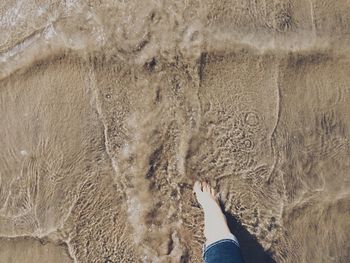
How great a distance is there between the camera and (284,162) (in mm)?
3344

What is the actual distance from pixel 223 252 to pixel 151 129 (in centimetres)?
75

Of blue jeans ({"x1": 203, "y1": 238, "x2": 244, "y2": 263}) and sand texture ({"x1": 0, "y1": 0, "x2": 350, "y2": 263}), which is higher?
sand texture ({"x1": 0, "y1": 0, "x2": 350, "y2": 263})

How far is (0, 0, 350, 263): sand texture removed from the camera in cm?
325

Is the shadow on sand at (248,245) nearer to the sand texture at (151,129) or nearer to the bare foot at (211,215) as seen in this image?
the sand texture at (151,129)

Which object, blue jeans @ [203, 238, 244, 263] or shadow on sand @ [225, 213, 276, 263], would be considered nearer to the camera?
blue jeans @ [203, 238, 244, 263]

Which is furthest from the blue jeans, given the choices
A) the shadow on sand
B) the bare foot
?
the shadow on sand

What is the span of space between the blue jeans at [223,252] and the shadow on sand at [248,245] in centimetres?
16

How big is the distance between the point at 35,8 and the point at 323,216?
1935mm

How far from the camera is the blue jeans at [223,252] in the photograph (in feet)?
10.1

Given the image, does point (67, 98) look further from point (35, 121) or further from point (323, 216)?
point (323, 216)

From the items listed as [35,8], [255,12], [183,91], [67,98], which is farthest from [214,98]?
[35,8]

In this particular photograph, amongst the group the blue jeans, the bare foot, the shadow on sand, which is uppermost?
the bare foot

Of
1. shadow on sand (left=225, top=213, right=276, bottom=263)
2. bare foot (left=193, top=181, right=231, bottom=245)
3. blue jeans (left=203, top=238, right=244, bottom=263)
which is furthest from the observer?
shadow on sand (left=225, top=213, right=276, bottom=263)

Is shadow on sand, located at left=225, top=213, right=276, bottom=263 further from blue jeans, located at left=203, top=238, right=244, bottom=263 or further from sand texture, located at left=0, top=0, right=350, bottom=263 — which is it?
blue jeans, located at left=203, top=238, right=244, bottom=263
